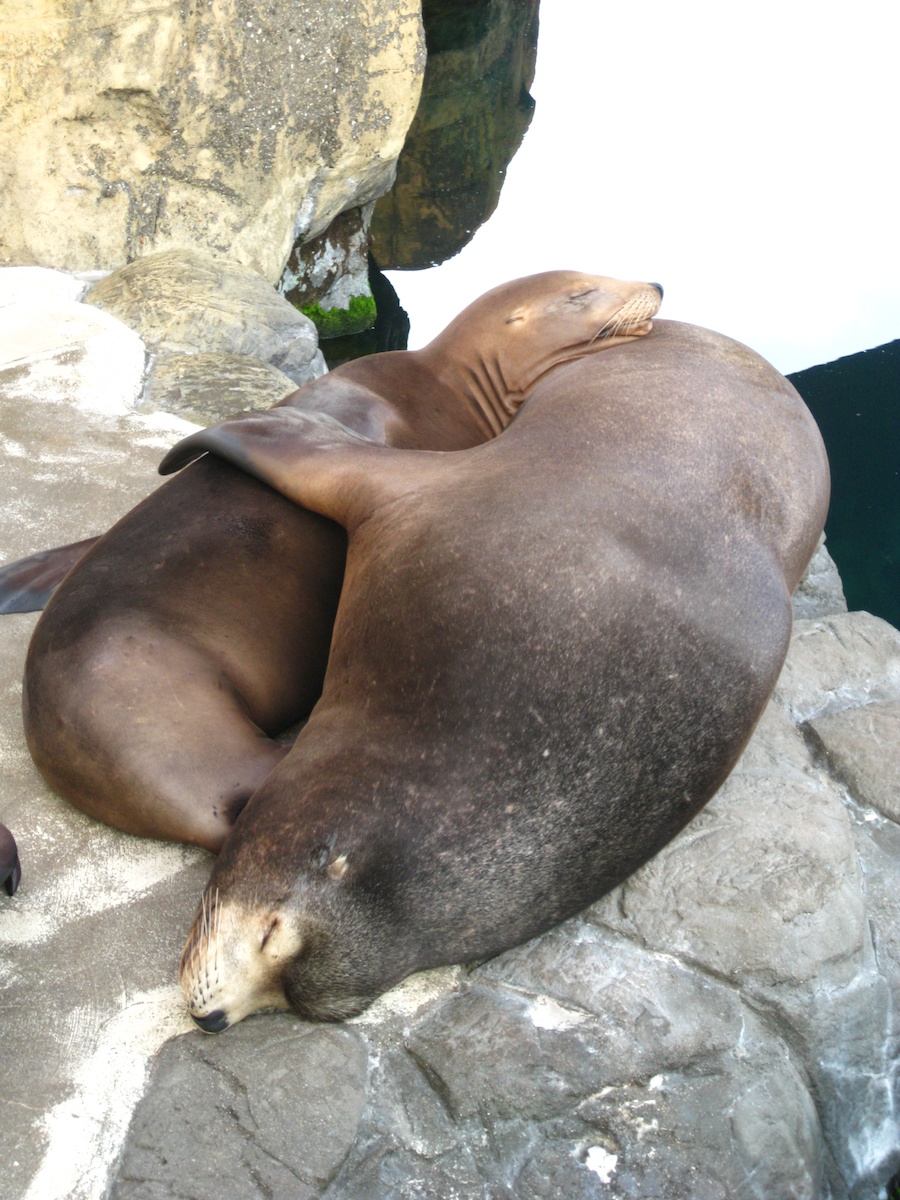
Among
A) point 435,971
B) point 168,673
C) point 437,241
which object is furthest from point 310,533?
point 437,241

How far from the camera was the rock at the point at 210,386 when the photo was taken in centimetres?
579

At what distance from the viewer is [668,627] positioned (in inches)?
103

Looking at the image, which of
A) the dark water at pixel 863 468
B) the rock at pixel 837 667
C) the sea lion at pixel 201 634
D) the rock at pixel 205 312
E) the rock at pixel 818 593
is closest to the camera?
the sea lion at pixel 201 634

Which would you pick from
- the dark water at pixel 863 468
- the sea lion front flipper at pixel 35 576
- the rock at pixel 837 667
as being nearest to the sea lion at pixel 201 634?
the sea lion front flipper at pixel 35 576

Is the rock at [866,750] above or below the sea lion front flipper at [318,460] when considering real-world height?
below

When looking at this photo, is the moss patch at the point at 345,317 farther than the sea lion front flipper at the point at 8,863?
Yes

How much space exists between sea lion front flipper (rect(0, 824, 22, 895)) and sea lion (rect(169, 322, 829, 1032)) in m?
0.48

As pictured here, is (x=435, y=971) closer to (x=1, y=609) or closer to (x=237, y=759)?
(x=237, y=759)

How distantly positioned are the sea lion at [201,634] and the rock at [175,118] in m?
4.96

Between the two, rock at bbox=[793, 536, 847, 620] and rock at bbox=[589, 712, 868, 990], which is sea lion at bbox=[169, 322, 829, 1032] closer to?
rock at bbox=[589, 712, 868, 990]

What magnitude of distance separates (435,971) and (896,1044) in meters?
1.00

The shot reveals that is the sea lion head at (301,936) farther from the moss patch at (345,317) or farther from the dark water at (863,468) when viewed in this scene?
the moss patch at (345,317)

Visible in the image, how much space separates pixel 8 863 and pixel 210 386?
3.64m

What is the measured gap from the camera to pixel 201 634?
10.3 feet
